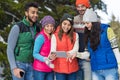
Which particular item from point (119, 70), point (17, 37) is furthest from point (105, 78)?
point (17, 37)

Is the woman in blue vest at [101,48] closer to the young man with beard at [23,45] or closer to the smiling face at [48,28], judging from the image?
the smiling face at [48,28]

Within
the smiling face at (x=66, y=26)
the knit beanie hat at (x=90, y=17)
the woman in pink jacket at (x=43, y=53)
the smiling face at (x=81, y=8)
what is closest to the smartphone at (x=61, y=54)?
the woman in pink jacket at (x=43, y=53)

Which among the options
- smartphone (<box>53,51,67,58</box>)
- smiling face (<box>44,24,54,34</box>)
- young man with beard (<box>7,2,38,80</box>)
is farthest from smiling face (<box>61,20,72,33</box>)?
young man with beard (<box>7,2,38,80</box>)

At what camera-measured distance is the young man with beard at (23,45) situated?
552 centimetres

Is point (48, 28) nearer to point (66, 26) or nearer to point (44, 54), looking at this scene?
point (66, 26)

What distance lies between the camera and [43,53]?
5684mm

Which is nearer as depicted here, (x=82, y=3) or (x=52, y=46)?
(x=52, y=46)

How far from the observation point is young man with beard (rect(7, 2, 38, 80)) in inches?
217

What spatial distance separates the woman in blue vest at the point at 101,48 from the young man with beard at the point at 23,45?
797mm

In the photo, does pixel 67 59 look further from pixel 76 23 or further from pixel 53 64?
pixel 76 23

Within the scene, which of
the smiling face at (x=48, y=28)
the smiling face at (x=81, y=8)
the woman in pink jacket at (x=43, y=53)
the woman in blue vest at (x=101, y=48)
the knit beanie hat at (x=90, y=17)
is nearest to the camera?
the woman in blue vest at (x=101, y=48)

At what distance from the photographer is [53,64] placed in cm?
567

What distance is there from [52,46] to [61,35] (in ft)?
0.68

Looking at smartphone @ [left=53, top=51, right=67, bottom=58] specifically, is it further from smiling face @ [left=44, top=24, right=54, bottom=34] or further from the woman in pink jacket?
smiling face @ [left=44, top=24, right=54, bottom=34]
